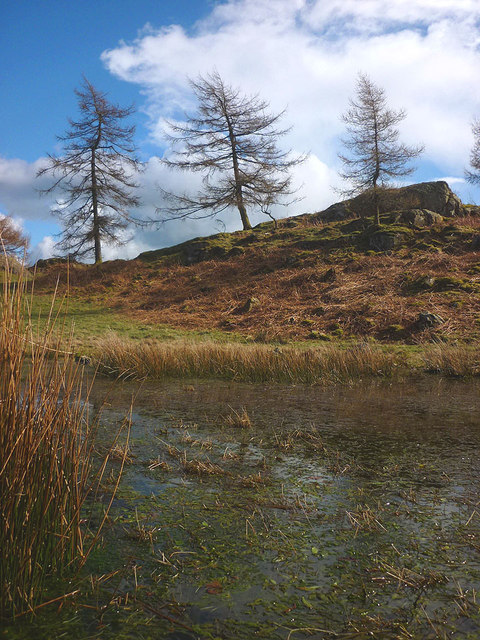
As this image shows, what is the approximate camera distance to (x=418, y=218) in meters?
20.5

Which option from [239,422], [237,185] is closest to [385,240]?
[237,185]

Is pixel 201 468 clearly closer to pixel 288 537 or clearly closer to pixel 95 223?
pixel 288 537

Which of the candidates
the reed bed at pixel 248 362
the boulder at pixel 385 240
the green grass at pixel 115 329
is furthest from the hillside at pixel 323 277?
the reed bed at pixel 248 362

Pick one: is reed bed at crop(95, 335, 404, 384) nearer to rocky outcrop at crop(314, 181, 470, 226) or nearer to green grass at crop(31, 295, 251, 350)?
green grass at crop(31, 295, 251, 350)

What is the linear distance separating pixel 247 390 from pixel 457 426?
370 cm

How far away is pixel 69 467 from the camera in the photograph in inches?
108

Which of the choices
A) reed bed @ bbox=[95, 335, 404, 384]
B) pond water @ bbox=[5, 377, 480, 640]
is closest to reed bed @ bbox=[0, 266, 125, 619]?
pond water @ bbox=[5, 377, 480, 640]

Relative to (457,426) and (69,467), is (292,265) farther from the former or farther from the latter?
(69,467)

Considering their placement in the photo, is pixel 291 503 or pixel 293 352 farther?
pixel 293 352

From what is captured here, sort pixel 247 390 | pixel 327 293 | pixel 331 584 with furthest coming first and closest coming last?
pixel 327 293 < pixel 247 390 < pixel 331 584

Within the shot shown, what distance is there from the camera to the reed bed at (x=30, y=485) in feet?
7.59

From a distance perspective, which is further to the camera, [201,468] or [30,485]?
[201,468]

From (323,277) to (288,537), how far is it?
15.4 metres

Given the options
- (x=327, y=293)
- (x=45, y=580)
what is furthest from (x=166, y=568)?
(x=327, y=293)
